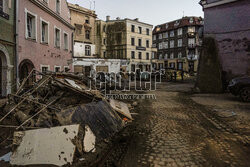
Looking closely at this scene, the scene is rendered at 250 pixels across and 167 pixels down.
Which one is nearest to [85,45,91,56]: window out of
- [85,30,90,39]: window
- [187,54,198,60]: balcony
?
[85,30,90,39]: window

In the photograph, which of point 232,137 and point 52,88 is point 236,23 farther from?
point 52,88

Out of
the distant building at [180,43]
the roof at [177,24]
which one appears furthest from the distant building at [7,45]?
the roof at [177,24]

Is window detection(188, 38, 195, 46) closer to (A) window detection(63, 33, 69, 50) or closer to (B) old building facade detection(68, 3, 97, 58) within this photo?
(B) old building facade detection(68, 3, 97, 58)

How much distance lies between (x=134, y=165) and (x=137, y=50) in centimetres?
3552

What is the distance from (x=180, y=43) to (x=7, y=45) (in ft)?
142

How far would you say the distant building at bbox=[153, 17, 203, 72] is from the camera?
42.3 m

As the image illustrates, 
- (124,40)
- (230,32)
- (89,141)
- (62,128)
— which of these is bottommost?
(89,141)

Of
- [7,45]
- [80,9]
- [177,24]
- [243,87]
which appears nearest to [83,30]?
[80,9]

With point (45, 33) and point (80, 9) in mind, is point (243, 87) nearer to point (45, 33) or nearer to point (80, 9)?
point (45, 33)

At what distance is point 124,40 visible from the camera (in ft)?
115

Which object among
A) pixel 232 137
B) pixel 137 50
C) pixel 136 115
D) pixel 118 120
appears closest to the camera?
pixel 232 137

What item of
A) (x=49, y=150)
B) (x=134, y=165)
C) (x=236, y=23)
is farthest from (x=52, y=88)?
(x=236, y=23)

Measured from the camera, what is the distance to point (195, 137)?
4.11 m

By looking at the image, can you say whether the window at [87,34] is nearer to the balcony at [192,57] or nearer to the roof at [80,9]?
the roof at [80,9]
